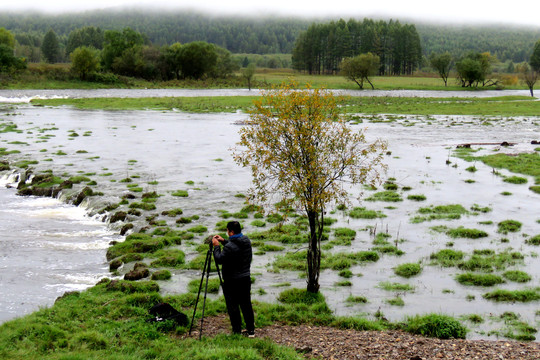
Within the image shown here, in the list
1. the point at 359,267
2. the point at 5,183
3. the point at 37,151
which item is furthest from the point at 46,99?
the point at 359,267

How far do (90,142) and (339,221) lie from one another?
38.0 m

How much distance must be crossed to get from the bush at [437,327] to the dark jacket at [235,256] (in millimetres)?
5566

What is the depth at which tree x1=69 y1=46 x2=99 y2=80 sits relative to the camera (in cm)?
14988

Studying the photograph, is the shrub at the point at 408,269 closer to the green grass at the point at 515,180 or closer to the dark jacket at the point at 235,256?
the dark jacket at the point at 235,256

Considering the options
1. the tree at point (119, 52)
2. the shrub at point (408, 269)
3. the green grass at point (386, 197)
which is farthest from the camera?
the tree at point (119, 52)

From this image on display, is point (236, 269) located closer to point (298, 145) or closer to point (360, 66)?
point (298, 145)

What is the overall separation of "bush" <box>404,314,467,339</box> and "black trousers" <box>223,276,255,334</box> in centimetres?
497

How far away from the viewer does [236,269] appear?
47.5 feet

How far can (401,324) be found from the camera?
16234mm

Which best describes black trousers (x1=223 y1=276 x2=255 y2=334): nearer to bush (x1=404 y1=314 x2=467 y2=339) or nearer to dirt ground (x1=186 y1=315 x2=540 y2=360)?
dirt ground (x1=186 y1=315 x2=540 y2=360)

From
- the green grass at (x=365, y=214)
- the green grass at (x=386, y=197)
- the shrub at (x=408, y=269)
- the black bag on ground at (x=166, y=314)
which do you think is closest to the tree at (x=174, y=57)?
the green grass at (x=386, y=197)

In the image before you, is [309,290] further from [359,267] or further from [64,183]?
[64,183]

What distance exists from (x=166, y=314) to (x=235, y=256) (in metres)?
3.60

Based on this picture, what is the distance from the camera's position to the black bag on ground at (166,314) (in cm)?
1571
